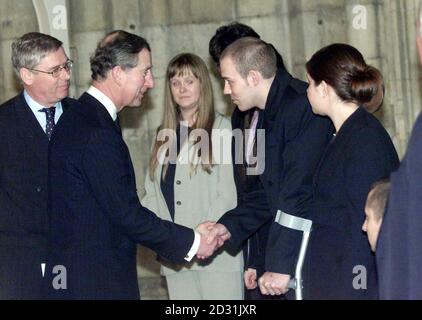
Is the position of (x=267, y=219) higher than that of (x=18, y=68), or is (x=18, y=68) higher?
(x=18, y=68)

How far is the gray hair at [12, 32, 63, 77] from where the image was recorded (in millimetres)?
5766

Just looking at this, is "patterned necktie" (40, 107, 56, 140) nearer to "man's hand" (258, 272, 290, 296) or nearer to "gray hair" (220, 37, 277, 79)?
"gray hair" (220, 37, 277, 79)

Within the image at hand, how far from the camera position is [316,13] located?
25.8 ft

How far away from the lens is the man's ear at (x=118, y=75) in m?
5.27

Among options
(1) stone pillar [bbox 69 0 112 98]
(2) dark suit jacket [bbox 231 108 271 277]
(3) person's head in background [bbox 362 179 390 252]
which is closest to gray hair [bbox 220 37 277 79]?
(2) dark suit jacket [bbox 231 108 271 277]

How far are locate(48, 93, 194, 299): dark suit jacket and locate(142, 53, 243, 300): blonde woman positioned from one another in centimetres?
127

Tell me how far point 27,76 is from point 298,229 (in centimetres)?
156

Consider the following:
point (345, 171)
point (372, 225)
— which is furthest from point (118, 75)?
point (372, 225)

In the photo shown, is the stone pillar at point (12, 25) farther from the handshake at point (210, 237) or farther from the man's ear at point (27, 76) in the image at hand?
the handshake at point (210, 237)

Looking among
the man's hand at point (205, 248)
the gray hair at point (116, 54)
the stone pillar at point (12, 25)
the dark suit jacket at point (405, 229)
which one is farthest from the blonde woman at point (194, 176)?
the dark suit jacket at point (405, 229)

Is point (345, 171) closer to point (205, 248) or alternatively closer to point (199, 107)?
point (205, 248)

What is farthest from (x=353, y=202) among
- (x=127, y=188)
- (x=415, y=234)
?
(x=415, y=234)
